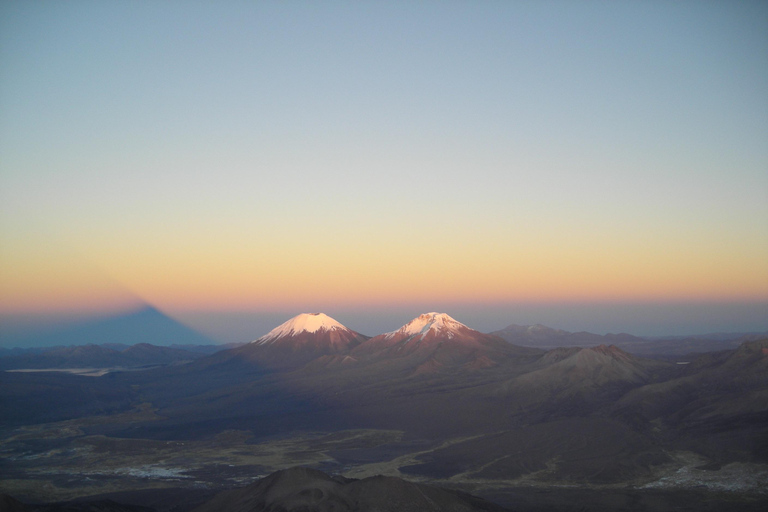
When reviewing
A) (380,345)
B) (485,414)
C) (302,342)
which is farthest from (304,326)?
(485,414)

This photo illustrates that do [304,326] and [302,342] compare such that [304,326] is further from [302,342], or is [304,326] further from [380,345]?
[380,345]

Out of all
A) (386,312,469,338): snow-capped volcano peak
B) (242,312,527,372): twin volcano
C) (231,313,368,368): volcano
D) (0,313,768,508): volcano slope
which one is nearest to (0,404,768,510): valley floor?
(0,313,768,508): volcano slope

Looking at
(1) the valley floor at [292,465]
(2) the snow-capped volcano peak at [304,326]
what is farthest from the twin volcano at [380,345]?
(1) the valley floor at [292,465]

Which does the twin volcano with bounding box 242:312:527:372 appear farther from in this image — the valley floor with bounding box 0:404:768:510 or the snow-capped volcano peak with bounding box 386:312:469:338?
the valley floor with bounding box 0:404:768:510

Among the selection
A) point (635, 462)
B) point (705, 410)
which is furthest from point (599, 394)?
point (635, 462)

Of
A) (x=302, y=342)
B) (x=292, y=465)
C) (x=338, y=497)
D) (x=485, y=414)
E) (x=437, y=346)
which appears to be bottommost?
(x=292, y=465)

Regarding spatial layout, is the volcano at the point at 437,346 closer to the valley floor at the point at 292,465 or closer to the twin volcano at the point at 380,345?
the twin volcano at the point at 380,345

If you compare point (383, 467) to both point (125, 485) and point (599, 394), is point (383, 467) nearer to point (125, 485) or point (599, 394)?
point (125, 485)
